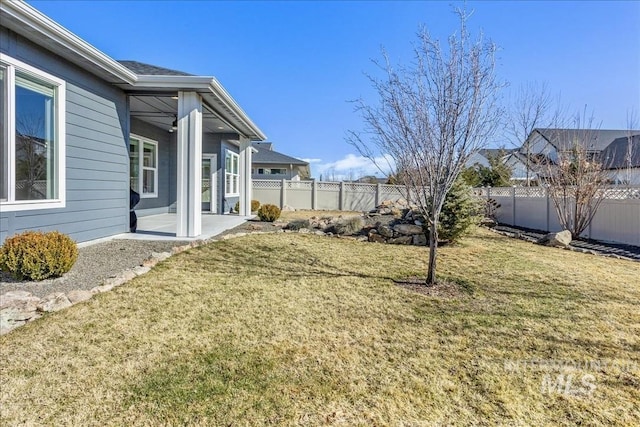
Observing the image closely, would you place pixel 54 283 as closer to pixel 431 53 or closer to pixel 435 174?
pixel 435 174

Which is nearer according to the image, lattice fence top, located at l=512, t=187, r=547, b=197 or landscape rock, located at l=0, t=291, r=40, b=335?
landscape rock, located at l=0, t=291, r=40, b=335

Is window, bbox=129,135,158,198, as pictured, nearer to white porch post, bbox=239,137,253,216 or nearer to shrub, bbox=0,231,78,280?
white porch post, bbox=239,137,253,216

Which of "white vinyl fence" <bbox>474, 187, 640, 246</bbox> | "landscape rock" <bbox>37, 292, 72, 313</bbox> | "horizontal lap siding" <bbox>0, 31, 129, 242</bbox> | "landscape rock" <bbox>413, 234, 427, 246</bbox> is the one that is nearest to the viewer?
"landscape rock" <bbox>37, 292, 72, 313</bbox>

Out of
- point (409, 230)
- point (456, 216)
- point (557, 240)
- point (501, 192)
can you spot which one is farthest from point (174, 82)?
point (501, 192)

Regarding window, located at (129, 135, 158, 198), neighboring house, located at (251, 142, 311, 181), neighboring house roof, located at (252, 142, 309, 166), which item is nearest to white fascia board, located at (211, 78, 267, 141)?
window, located at (129, 135, 158, 198)

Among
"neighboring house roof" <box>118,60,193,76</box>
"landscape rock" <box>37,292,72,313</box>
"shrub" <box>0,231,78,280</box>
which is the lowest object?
"landscape rock" <box>37,292,72,313</box>

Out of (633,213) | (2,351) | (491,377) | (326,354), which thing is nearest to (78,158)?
(2,351)

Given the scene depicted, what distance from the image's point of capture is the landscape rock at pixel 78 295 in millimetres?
3661

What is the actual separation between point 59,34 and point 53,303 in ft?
12.0

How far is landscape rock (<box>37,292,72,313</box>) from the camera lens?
3.40 metres

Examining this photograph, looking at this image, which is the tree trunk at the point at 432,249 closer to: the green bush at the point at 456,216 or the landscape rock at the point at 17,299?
the green bush at the point at 456,216

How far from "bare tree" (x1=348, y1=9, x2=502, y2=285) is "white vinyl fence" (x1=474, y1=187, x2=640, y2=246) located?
6.43 m

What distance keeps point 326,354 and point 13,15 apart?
5.18 m

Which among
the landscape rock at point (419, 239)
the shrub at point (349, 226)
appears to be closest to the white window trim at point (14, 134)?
the shrub at point (349, 226)
